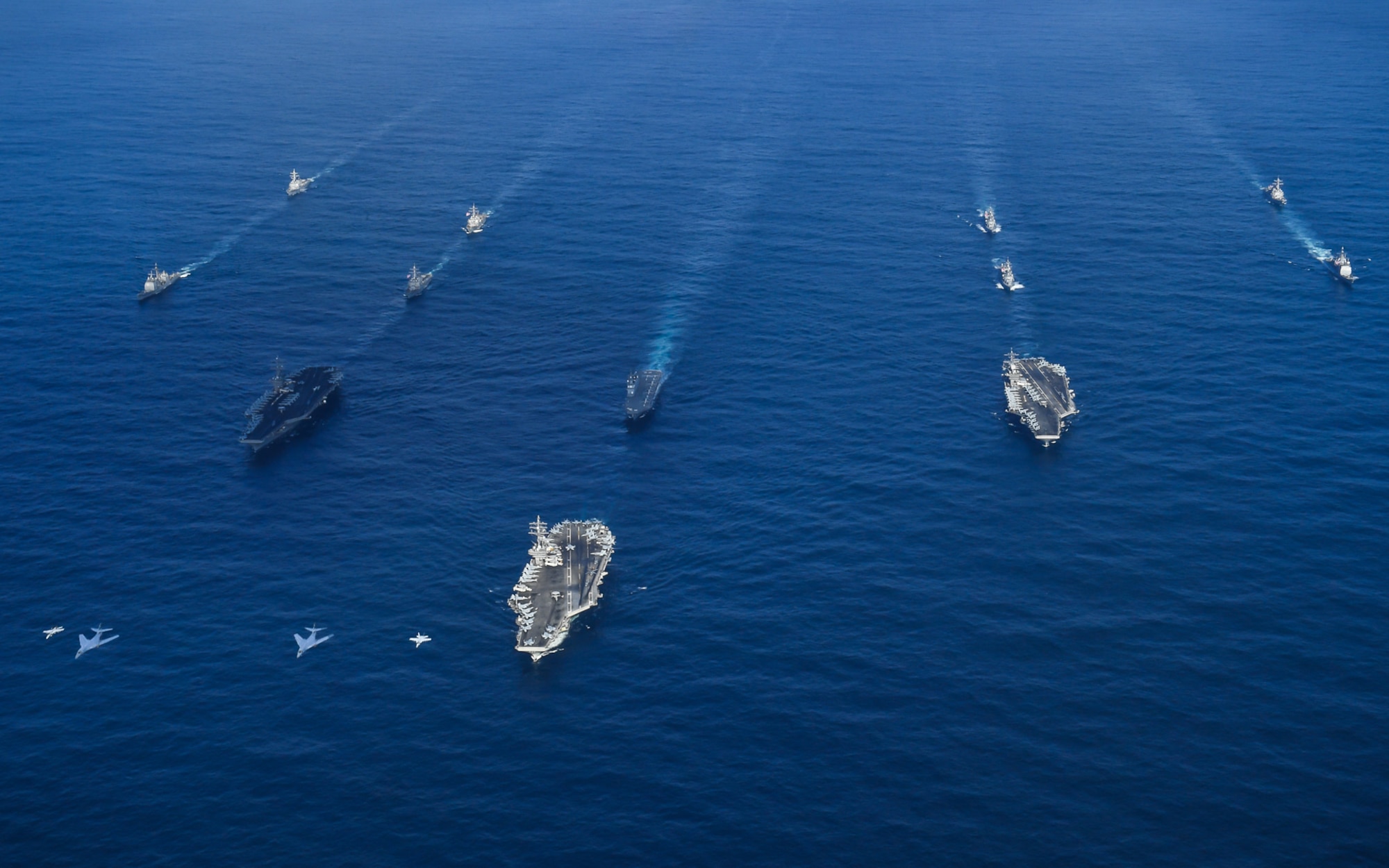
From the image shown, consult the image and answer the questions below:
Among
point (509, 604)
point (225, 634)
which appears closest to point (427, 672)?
point (509, 604)

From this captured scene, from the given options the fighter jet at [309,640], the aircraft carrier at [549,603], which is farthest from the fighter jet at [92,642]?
the aircraft carrier at [549,603]

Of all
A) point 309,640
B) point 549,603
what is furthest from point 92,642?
point 549,603

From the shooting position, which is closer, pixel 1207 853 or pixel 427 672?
pixel 1207 853

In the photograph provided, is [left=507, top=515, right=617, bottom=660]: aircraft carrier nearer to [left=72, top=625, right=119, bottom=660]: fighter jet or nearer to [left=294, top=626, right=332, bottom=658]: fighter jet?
[left=294, top=626, right=332, bottom=658]: fighter jet

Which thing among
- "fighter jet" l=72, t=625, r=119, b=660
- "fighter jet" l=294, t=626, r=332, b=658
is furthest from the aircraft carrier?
"fighter jet" l=72, t=625, r=119, b=660

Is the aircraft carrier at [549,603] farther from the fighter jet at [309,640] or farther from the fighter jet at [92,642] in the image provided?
the fighter jet at [92,642]

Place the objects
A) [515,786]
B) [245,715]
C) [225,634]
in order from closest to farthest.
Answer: [515,786] < [245,715] < [225,634]

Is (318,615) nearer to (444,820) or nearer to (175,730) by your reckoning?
(175,730)
